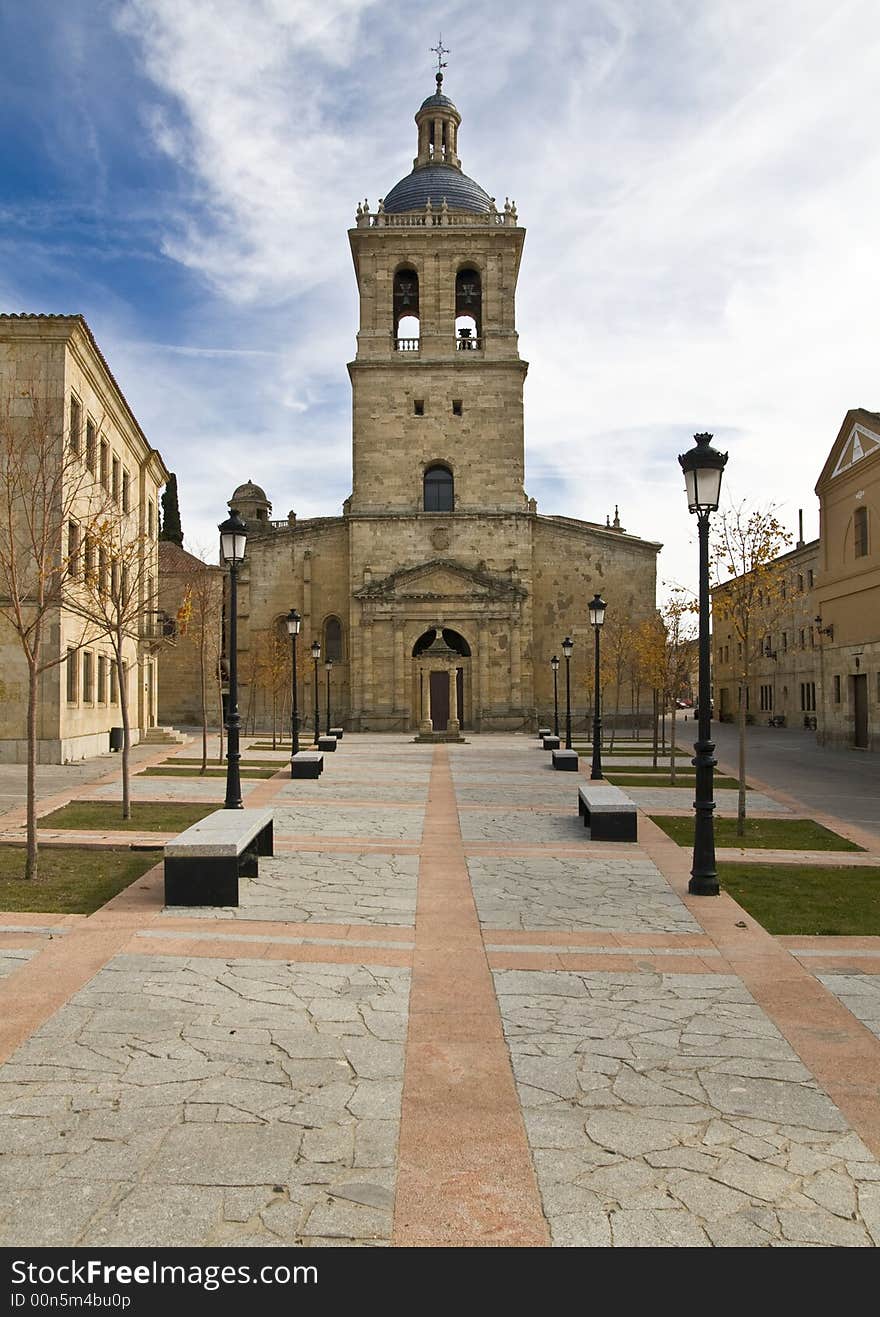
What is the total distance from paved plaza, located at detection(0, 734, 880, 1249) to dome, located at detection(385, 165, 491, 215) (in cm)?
4702

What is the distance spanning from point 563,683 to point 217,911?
39625 millimetres

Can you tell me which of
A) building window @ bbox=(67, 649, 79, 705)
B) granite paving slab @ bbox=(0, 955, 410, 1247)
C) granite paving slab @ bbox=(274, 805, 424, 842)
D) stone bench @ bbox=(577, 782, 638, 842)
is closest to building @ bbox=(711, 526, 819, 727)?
building window @ bbox=(67, 649, 79, 705)

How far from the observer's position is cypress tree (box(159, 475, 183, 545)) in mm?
68375

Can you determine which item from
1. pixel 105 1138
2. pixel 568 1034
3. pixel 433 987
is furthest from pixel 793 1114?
pixel 105 1138

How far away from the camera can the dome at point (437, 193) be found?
162ft

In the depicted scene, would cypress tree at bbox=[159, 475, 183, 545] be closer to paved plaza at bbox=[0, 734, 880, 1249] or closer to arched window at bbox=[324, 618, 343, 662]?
arched window at bbox=[324, 618, 343, 662]

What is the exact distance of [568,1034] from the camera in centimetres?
556

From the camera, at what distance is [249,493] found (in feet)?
210

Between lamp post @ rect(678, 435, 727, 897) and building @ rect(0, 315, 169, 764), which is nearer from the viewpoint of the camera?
lamp post @ rect(678, 435, 727, 897)

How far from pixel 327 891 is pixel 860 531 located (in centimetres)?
2695

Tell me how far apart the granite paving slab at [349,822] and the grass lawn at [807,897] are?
13.8ft

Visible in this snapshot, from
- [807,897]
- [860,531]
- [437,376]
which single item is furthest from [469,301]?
[807,897]

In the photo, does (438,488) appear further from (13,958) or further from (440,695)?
(13,958)

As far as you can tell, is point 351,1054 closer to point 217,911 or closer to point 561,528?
point 217,911
